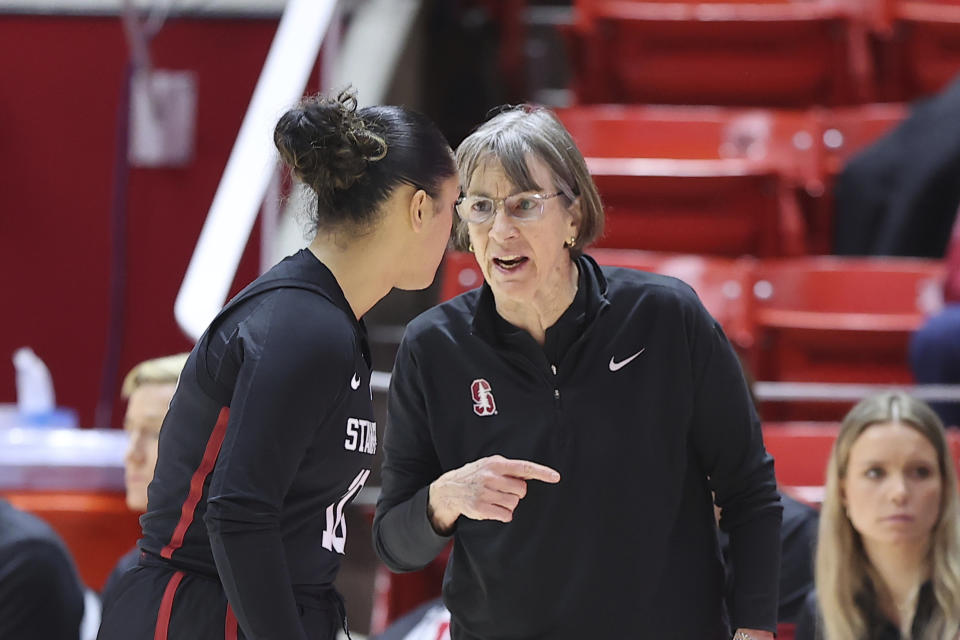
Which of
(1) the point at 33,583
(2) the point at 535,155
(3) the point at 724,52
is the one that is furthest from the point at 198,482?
(3) the point at 724,52

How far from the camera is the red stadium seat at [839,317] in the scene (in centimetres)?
404

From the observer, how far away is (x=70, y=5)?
486 cm

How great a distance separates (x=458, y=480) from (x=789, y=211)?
2.91 m

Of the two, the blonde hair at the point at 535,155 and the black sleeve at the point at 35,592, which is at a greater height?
the blonde hair at the point at 535,155

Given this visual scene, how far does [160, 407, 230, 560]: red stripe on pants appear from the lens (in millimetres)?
1763

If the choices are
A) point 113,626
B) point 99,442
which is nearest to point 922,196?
point 99,442

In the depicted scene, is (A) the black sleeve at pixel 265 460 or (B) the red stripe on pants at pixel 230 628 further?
(B) the red stripe on pants at pixel 230 628

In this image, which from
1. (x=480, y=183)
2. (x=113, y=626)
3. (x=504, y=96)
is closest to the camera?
(x=113, y=626)

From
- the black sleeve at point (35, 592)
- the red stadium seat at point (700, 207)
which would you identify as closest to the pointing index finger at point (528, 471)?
the black sleeve at point (35, 592)

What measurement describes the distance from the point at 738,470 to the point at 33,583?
1447 mm

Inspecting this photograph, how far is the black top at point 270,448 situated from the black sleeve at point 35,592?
3.36 ft

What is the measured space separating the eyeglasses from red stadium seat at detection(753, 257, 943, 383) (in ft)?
7.12

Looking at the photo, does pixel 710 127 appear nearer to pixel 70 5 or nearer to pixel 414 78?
pixel 414 78

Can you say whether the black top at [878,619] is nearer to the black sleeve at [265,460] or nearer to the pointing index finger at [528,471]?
the pointing index finger at [528,471]
